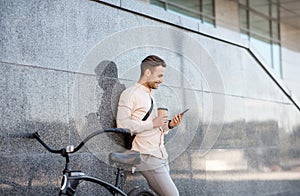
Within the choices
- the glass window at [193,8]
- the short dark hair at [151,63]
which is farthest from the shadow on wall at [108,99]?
the glass window at [193,8]

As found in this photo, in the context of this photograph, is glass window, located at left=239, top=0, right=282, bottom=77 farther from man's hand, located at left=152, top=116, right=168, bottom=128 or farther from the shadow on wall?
man's hand, located at left=152, top=116, right=168, bottom=128

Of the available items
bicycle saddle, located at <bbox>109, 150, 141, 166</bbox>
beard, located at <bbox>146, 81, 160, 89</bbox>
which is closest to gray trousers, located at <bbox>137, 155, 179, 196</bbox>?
bicycle saddle, located at <bbox>109, 150, 141, 166</bbox>

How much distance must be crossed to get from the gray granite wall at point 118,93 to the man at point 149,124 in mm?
501

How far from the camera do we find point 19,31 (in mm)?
5699

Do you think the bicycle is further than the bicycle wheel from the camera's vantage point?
No

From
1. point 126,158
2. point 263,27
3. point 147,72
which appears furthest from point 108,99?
point 263,27

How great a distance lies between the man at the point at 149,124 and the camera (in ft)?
20.1

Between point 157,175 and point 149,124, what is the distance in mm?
571

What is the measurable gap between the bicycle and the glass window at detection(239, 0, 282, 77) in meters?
15.1

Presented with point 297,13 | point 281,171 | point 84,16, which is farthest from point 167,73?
point 297,13

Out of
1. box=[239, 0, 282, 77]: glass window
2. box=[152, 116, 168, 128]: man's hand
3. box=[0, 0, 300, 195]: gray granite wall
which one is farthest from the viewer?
box=[239, 0, 282, 77]: glass window

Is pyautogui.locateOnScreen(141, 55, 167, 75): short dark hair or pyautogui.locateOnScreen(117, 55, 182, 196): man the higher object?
pyautogui.locateOnScreen(141, 55, 167, 75): short dark hair

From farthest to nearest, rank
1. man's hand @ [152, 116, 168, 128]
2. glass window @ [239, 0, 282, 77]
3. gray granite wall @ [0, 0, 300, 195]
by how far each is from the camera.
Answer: glass window @ [239, 0, 282, 77], man's hand @ [152, 116, 168, 128], gray granite wall @ [0, 0, 300, 195]

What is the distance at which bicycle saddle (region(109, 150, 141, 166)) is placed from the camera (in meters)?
5.80
